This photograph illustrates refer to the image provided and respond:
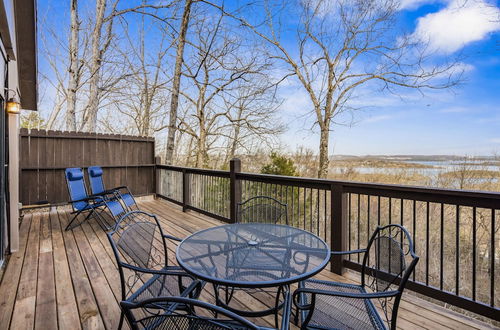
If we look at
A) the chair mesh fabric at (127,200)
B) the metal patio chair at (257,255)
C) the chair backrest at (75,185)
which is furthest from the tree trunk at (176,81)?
the metal patio chair at (257,255)

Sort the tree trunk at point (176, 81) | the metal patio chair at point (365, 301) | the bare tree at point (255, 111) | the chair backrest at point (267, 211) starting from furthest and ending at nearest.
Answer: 1. the bare tree at point (255, 111)
2. the tree trunk at point (176, 81)
3. the chair backrest at point (267, 211)
4. the metal patio chair at point (365, 301)

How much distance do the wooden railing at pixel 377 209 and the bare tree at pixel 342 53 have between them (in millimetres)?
4365

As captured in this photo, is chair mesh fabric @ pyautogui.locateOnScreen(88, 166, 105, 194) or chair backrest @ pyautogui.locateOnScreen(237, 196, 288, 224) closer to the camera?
chair backrest @ pyautogui.locateOnScreen(237, 196, 288, 224)

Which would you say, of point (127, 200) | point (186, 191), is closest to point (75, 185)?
point (127, 200)

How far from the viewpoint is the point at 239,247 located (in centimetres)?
192

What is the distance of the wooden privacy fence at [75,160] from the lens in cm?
551

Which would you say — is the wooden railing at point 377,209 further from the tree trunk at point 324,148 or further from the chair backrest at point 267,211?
the tree trunk at point 324,148

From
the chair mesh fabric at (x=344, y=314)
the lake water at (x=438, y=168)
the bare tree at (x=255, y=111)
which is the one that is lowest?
the chair mesh fabric at (x=344, y=314)

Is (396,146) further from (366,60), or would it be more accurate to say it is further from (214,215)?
(214,215)

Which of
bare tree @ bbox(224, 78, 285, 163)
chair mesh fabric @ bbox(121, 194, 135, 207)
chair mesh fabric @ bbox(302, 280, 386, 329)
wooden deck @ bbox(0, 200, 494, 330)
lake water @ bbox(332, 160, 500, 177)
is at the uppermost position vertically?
bare tree @ bbox(224, 78, 285, 163)

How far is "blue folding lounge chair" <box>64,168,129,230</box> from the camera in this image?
453 cm

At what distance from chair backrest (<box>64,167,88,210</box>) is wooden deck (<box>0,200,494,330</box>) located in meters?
0.68

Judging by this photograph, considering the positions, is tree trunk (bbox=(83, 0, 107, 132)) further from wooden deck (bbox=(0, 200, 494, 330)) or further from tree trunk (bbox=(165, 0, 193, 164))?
wooden deck (bbox=(0, 200, 494, 330))

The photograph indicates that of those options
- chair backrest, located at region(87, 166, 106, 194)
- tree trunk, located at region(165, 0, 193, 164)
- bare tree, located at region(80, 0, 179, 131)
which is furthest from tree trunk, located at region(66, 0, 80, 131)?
chair backrest, located at region(87, 166, 106, 194)
